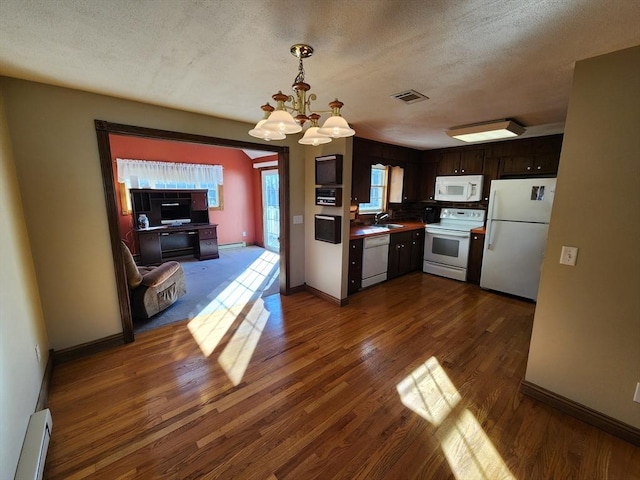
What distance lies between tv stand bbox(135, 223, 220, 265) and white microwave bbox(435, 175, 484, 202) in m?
4.75

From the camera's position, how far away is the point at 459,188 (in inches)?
183

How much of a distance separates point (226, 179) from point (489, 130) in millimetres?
5602

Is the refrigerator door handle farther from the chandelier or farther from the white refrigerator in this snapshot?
the chandelier

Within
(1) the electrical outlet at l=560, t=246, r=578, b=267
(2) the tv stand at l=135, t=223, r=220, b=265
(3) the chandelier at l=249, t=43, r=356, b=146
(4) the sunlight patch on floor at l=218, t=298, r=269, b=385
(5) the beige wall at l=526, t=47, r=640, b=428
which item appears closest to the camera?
(3) the chandelier at l=249, t=43, r=356, b=146

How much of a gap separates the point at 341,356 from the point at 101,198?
2.63m

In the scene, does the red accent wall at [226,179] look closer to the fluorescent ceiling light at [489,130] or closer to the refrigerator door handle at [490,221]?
the fluorescent ceiling light at [489,130]

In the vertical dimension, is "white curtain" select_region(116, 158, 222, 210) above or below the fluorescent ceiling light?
below

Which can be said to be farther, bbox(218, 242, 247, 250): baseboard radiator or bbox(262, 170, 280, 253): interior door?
bbox(218, 242, 247, 250): baseboard radiator

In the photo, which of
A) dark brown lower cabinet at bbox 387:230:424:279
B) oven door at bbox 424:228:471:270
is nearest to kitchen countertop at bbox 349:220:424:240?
dark brown lower cabinet at bbox 387:230:424:279

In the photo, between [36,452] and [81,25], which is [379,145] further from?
[36,452]

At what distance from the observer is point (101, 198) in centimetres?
242

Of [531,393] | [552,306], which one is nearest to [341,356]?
[531,393]

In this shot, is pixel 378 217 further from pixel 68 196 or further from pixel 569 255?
pixel 68 196

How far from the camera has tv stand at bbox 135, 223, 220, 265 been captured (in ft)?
17.3
